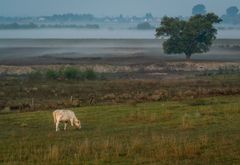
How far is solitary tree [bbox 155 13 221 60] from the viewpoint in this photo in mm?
105688

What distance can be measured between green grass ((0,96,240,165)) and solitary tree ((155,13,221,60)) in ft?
212

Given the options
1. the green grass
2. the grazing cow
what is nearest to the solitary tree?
the green grass

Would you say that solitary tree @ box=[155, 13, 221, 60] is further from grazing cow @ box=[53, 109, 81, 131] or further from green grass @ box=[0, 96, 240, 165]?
grazing cow @ box=[53, 109, 81, 131]

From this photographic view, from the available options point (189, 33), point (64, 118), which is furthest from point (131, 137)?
point (189, 33)

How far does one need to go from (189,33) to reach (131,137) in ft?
261

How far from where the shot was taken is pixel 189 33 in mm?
104312

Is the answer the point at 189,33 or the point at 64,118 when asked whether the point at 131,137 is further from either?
→ the point at 189,33

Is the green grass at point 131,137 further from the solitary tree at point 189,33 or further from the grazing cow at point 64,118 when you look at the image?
the solitary tree at point 189,33

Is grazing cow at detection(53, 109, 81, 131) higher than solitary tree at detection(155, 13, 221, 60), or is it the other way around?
solitary tree at detection(155, 13, 221, 60)

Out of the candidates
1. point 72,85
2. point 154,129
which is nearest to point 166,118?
point 154,129

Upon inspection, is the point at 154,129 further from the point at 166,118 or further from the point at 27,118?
the point at 27,118

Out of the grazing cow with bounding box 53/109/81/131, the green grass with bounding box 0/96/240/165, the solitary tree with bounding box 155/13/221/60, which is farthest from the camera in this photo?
the solitary tree with bounding box 155/13/221/60

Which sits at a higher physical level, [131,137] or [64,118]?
[64,118]

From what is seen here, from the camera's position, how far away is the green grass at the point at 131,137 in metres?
21.2
